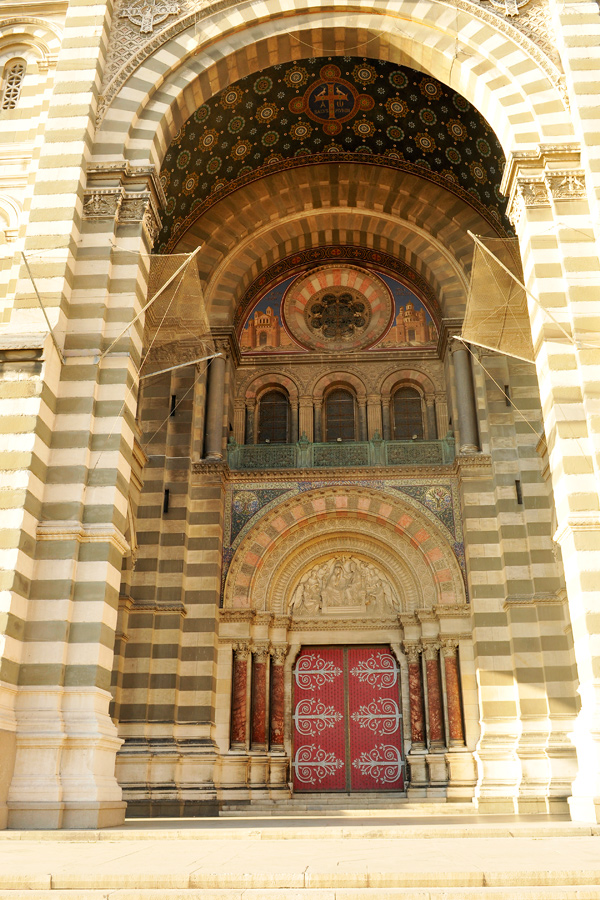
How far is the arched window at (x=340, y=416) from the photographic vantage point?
17875 millimetres

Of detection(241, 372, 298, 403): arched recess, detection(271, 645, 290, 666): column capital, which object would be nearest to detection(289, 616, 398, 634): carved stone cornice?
detection(271, 645, 290, 666): column capital

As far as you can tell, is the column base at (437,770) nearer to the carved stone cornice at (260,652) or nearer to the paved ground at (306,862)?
the carved stone cornice at (260,652)

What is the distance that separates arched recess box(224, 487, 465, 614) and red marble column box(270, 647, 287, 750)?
0.90 m

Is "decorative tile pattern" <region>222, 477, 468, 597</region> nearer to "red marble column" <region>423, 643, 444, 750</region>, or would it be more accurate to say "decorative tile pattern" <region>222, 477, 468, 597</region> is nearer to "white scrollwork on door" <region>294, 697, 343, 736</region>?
"red marble column" <region>423, 643, 444, 750</region>

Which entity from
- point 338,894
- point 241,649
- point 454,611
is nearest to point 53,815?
point 338,894

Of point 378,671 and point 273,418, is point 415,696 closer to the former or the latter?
point 378,671

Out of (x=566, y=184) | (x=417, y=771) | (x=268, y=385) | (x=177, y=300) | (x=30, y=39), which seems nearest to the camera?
(x=566, y=184)

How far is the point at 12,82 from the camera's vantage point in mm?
13664

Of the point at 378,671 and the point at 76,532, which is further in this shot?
the point at 378,671

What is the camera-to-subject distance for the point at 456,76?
13.4 metres

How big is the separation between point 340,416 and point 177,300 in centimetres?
535

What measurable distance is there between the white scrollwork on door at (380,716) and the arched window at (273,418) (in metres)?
5.93

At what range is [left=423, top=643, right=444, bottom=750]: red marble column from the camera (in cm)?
1475

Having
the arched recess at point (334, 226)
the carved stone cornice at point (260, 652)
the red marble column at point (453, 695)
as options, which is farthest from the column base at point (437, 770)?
the arched recess at point (334, 226)
